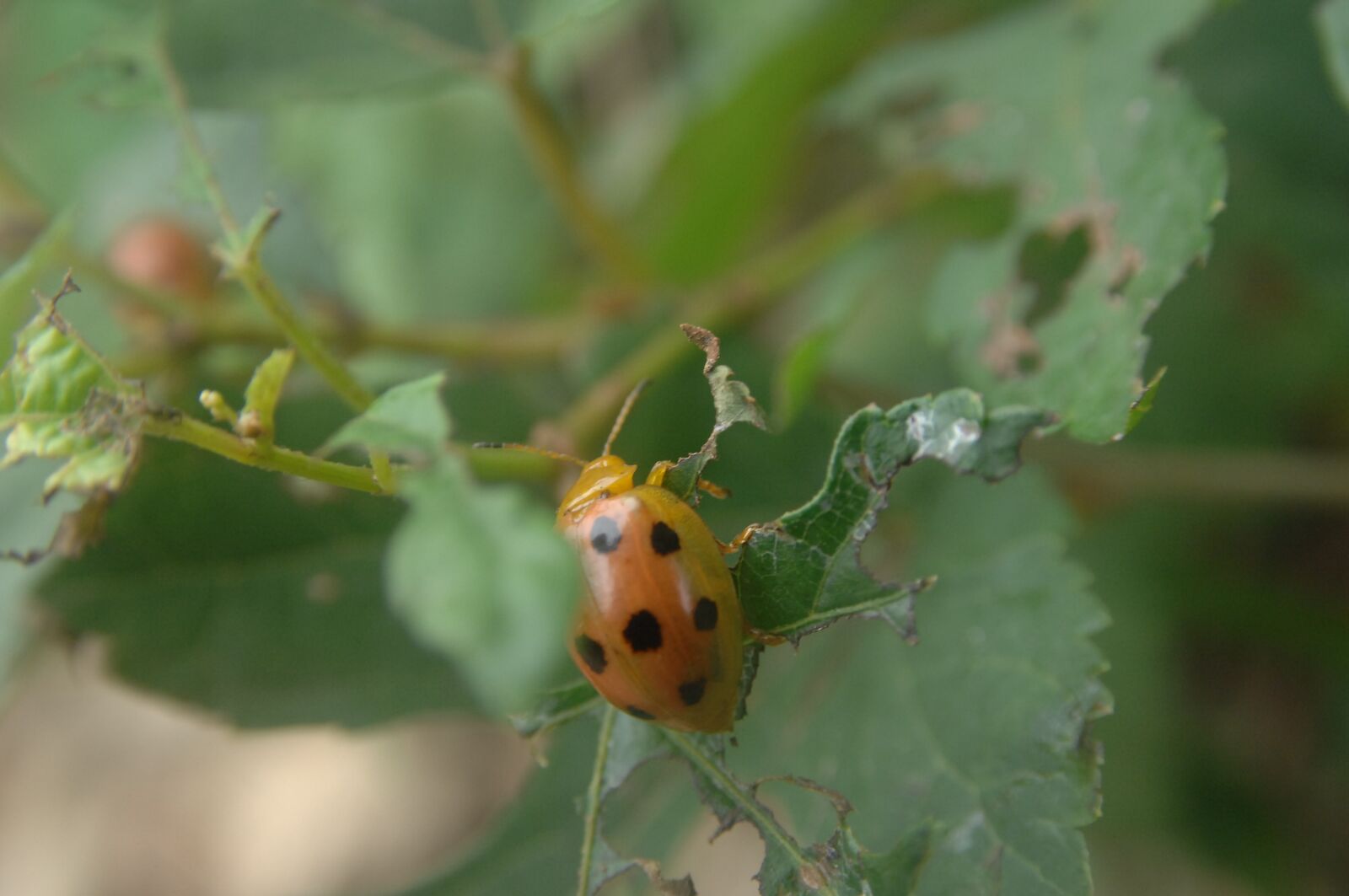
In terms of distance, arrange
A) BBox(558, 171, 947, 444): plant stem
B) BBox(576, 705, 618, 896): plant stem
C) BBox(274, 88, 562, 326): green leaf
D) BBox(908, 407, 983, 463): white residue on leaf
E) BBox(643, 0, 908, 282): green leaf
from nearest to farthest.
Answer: BBox(908, 407, 983, 463): white residue on leaf < BBox(576, 705, 618, 896): plant stem < BBox(558, 171, 947, 444): plant stem < BBox(643, 0, 908, 282): green leaf < BBox(274, 88, 562, 326): green leaf

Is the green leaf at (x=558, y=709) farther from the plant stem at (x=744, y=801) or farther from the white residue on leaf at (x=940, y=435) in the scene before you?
the white residue on leaf at (x=940, y=435)

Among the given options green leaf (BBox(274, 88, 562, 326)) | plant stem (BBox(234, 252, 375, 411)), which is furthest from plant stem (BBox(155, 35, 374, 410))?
green leaf (BBox(274, 88, 562, 326))

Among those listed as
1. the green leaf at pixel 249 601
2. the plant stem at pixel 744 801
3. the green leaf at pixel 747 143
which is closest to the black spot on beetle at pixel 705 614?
the plant stem at pixel 744 801

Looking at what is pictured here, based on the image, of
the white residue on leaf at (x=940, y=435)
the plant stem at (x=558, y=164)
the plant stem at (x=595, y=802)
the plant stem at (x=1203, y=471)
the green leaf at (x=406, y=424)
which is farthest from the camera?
the plant stem at (x=1203, y=471)

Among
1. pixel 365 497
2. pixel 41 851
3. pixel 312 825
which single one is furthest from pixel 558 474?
pixel 41 851

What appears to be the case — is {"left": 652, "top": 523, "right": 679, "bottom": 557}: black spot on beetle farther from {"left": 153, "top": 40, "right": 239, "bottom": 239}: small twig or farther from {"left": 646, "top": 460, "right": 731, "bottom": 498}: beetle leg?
{"left": 153, "top": 40, "right": 239, "bottom": 239}: small twig

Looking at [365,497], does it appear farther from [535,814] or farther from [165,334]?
[535,814]
